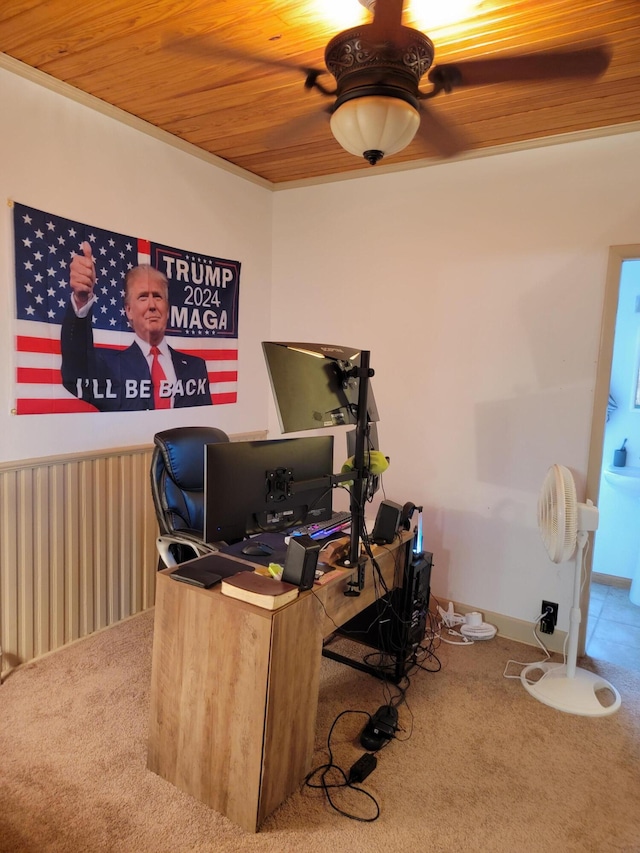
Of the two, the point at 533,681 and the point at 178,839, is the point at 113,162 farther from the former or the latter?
the point at 533,681

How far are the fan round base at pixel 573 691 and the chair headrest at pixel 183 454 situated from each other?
75.2 inches

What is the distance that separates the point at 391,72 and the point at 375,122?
0.15m

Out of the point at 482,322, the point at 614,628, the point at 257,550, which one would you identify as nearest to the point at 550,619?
the point at 614,628

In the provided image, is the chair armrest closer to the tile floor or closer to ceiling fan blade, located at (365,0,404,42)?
ceiling fan blade, located at (365,0,404,42)

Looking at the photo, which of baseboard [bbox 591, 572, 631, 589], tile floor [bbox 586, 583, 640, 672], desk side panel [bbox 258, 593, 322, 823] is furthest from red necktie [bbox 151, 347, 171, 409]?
baseboard [bbox 591, 572, 631, 589]

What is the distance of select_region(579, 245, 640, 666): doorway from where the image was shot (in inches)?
109

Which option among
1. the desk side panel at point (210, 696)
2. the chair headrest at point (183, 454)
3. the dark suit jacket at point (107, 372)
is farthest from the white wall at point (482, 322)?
the desk side panel at point (210, 696)

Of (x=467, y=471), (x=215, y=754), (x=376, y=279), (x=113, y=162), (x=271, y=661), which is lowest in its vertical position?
(x=215, y=754)

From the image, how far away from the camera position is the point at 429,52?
1720 mm

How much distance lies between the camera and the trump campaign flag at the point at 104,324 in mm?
2502

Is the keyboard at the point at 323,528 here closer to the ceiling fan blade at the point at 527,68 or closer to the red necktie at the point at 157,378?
the red necktie at the point at 157,378

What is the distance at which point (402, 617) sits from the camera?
2.67 meters

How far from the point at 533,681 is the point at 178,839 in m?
1.80

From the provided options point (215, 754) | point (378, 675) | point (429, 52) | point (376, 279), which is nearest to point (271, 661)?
point (215, 754)
